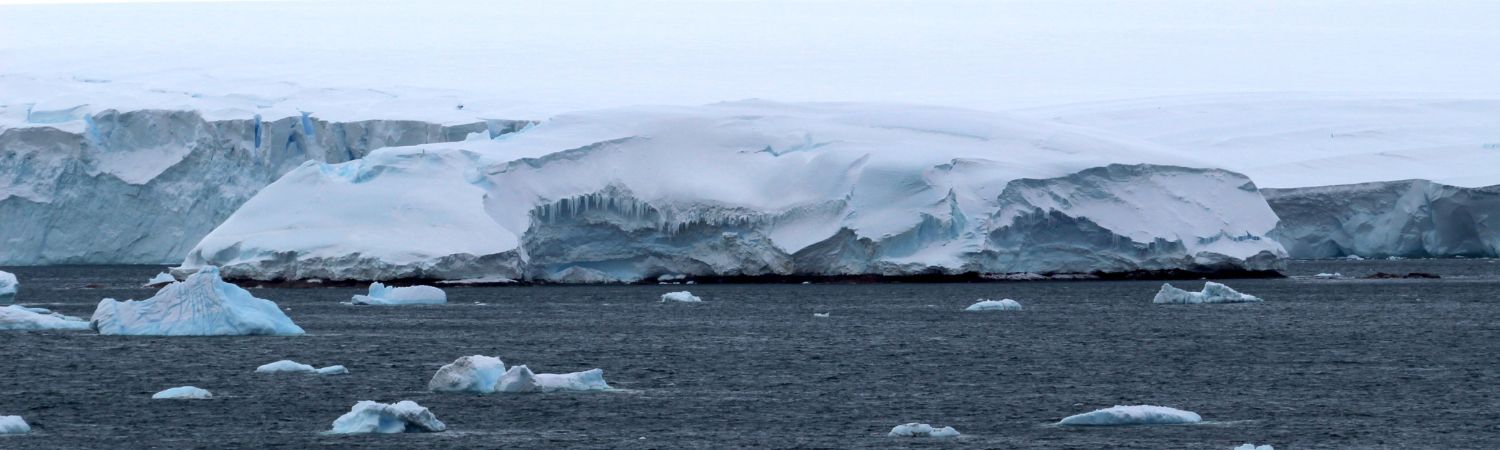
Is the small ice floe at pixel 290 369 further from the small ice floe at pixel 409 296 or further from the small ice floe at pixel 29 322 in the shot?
the small ice floe at pixel 409 296

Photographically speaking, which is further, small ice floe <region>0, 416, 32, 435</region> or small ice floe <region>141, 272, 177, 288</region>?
small ice floe <region>141, 272, 177, 288</region>

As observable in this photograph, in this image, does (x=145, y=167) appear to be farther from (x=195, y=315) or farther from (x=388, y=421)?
(x=388, y=421)

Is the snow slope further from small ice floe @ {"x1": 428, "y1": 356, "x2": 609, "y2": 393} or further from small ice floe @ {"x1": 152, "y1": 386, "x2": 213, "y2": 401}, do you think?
small ice floe @ {"x1": 152, "y1": 386, "x2": 213, "y2": 401}

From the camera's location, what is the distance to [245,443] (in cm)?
1147

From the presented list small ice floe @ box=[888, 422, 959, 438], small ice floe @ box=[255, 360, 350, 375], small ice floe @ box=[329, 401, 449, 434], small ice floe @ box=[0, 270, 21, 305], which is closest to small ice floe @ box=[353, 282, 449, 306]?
small ice floe @ box=[0, 270, 21, 305]

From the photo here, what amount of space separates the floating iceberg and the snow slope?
74.6 ft

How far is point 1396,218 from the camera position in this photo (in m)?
42.1

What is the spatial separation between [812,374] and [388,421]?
5.10m

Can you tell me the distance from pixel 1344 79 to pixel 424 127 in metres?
26.2

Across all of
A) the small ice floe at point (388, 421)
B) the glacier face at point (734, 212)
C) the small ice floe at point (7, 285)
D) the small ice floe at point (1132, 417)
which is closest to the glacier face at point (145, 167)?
the glacier face at point (734, 212)

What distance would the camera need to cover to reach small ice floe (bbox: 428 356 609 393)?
1413 cm

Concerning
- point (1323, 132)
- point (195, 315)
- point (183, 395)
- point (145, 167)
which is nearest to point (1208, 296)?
point (195, 315)

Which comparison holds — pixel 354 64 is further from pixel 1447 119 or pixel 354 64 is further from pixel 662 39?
pixel 1447 119

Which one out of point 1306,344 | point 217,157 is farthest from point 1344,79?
point 1306,344
